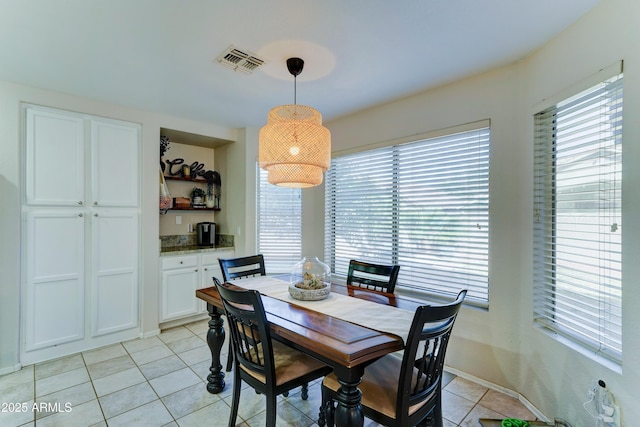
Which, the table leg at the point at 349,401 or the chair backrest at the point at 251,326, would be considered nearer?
the table leg at the point at 349,401

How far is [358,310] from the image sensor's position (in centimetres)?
177

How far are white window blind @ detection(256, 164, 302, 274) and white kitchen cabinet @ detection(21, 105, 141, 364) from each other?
4.52 feet

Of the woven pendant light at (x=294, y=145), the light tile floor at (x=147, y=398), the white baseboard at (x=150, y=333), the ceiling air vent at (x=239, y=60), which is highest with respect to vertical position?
the ceiling air vent at (x=239, y=60)

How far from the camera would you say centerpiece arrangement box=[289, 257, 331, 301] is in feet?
6.44

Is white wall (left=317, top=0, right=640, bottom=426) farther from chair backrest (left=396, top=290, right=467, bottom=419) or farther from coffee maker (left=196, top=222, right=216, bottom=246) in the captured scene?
coffee maker (left=196, top=222, right=216, bottom=246)

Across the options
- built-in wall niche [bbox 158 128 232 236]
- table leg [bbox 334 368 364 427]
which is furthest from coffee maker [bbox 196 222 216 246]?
table leg [bbox 334 368 364 427]

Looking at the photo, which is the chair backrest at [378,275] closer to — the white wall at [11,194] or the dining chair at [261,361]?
the dining chair at [261,361]

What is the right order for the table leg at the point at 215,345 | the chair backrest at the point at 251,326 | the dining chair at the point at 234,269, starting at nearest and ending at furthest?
the chair backrest at the point at 251,326 < the table leg at the point at 215,345 < the dining chair at the point at 234,269

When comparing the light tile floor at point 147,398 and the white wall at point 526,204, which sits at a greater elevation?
the white wall at point 526,204

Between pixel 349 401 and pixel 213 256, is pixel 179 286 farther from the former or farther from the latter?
pixel 349 401

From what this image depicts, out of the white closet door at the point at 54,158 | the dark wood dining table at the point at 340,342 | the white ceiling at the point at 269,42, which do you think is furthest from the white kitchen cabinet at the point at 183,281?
the dark wood dining table at the point at 340,342

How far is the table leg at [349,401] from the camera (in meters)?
1.28

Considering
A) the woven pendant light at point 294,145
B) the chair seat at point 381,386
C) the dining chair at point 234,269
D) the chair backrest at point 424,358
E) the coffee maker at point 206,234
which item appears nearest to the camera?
the chair backrest at point 424,358

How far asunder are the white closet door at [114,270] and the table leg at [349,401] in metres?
2.77
